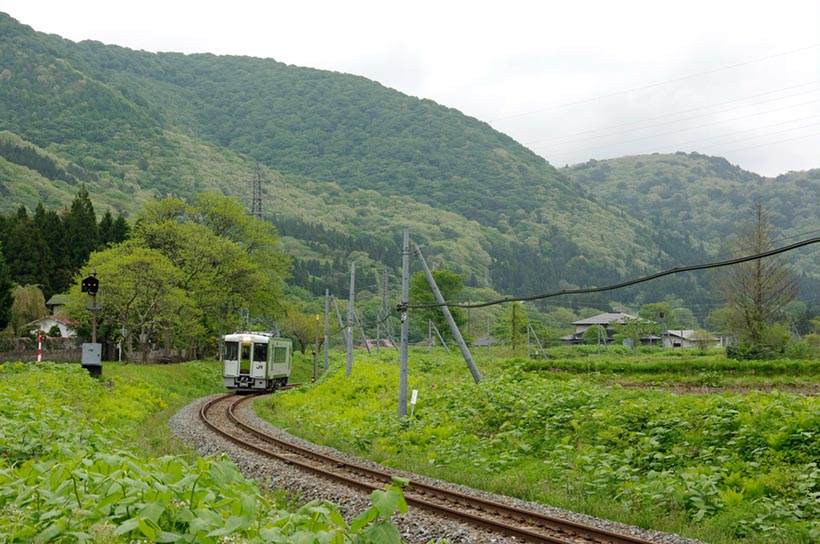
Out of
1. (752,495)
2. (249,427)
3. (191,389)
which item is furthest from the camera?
(191,389)

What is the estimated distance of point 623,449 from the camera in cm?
1538

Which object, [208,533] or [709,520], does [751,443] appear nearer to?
[709,520]

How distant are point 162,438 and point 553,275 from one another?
596 ft

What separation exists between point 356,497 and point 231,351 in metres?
30.6

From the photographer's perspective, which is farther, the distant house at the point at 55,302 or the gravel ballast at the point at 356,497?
the distant house at the point at 55,302

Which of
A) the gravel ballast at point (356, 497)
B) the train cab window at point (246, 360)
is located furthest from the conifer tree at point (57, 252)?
the gravel ballast at point (356, 497)

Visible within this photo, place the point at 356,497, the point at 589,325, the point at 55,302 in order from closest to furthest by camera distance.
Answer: the point at 356,497, the point at 55,302, the point at 589,325

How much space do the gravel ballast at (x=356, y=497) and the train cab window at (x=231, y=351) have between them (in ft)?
60.9

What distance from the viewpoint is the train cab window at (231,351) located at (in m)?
41.7

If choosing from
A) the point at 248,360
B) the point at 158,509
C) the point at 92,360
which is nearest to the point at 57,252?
the point at 248,360

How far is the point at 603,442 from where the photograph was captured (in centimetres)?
1602

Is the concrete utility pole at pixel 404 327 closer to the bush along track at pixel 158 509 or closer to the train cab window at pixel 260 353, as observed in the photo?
the bush along track at pixel 158 509

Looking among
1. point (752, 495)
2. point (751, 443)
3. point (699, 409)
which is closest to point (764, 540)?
point (752, 495)

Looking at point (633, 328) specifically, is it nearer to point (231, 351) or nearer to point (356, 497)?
point (231, 351)
